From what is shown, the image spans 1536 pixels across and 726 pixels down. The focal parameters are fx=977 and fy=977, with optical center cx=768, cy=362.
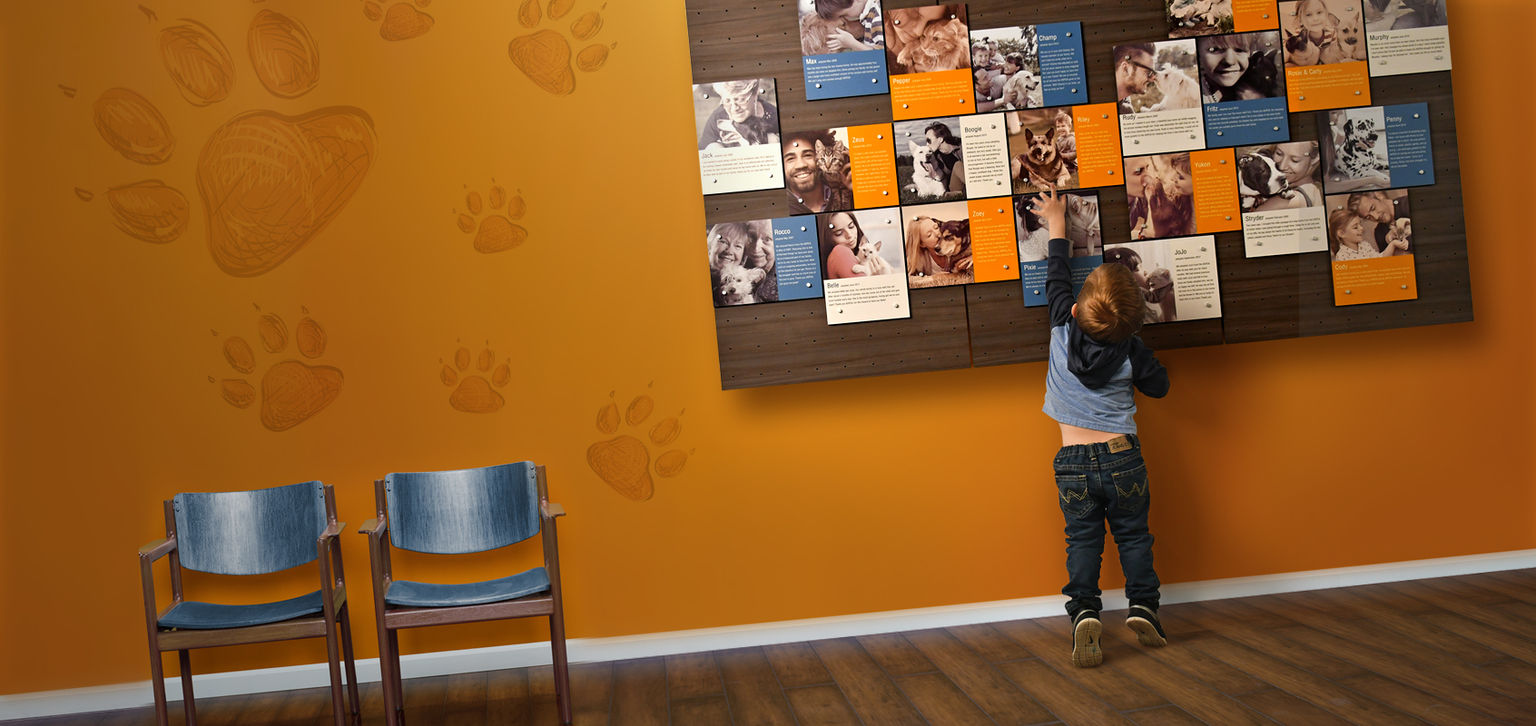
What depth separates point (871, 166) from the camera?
12.0 feet

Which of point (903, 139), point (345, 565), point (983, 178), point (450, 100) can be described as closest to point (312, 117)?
point (450, 100)

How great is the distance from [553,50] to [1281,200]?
2.82 meters

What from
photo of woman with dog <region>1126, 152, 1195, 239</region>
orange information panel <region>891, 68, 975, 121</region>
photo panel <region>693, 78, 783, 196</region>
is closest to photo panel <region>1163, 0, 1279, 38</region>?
photo of woman with dog <region>1126, 152, 1195, 239</region>

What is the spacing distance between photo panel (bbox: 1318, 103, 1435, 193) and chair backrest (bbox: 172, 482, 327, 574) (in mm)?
3942

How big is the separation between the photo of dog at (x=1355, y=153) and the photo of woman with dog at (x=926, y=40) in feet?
4.68

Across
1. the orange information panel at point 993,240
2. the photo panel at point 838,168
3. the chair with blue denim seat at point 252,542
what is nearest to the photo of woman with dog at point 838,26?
the photo panel at point 838,168

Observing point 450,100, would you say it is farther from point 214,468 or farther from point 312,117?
point 214,468

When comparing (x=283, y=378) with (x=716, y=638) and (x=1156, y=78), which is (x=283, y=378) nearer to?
(x=716, y=638)

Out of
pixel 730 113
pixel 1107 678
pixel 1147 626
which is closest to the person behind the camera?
pixel 1107 678

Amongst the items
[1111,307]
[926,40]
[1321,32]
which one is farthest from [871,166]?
[1321,32]

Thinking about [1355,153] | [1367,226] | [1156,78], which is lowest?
[1367,226]

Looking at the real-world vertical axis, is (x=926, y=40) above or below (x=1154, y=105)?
above

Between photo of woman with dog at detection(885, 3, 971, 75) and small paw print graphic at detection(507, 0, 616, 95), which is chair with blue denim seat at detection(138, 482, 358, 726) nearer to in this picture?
small paw print graphic at detection(507, 0, 616, 95)

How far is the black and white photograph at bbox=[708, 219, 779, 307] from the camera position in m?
3.64
